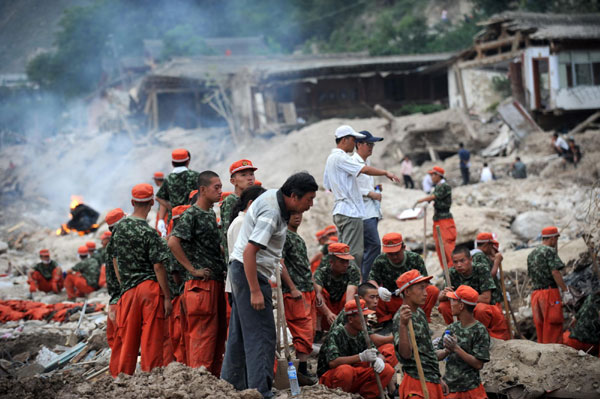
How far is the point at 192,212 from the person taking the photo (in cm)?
539

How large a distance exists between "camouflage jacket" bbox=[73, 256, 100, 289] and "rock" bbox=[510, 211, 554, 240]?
29.8 ft

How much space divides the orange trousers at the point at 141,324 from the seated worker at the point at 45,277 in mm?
8778

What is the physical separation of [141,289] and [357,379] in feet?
7.20

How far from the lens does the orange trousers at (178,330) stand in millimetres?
5829

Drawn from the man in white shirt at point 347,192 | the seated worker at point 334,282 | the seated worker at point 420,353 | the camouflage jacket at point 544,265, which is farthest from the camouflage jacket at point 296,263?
the camouflage jacket at point 544,265

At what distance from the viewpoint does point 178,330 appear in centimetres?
598

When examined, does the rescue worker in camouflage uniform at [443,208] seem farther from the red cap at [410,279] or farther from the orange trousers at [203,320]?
the orange trousers at [203,320]

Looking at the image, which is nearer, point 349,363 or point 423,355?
point 423,355

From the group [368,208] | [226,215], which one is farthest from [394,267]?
[226,215]

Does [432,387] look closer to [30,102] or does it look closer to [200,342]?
[200,342]

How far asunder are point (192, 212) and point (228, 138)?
71.8 feet

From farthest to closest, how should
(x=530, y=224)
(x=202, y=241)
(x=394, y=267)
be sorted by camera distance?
(x=530, y=224) < (x=394, y=267) < (x=202, y=241)

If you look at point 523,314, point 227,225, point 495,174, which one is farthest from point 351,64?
point 227,225

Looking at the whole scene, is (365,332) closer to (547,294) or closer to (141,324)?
(141,324)
